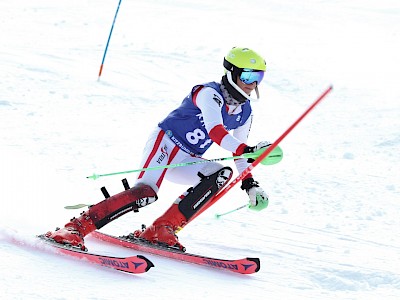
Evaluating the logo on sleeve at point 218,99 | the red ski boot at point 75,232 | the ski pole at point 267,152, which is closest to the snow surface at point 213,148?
the red ski boot at point 75,232

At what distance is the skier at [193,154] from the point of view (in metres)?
5.04

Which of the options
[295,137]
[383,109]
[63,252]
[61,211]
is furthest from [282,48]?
[63,252]

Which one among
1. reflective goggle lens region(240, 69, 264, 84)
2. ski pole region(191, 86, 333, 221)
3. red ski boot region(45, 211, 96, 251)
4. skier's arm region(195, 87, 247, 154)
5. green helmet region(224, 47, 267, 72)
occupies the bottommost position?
red ski boot region(45, 211, 96, 251)

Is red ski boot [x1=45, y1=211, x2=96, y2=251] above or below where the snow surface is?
below

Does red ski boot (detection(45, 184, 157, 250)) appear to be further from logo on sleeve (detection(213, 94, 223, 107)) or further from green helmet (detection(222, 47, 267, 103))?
green helmet (detection(222, 47, 267, 103))

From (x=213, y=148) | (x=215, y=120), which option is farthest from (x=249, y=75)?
(x=213, y=148)

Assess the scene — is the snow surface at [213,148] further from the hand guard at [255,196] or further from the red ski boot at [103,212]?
the hand guard at [255,196]

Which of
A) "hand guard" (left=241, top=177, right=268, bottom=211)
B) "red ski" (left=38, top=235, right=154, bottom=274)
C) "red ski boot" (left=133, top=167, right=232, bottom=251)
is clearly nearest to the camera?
"red ski" (left=38, top=235, right=154, bottom=274)

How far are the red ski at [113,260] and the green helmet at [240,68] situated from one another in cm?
138

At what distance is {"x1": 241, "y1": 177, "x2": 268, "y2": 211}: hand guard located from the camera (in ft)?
17.5

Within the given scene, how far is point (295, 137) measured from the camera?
9938 millimetres

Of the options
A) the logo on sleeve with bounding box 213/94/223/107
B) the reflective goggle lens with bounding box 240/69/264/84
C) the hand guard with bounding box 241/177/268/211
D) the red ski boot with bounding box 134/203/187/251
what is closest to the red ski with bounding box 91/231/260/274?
the red ski boot with bounding box 134/203/187/251

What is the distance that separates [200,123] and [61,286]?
1.74 meters

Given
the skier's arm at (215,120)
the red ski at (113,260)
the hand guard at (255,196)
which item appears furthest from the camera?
the hand guard at (255,196)
